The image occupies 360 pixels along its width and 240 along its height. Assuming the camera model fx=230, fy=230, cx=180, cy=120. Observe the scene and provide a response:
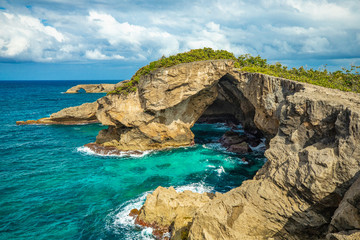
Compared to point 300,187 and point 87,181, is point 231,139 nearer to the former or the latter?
point 87,181

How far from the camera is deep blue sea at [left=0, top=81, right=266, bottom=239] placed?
16.5 metres

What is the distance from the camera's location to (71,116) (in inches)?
1864

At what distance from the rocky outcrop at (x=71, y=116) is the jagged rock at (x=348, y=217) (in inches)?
1862

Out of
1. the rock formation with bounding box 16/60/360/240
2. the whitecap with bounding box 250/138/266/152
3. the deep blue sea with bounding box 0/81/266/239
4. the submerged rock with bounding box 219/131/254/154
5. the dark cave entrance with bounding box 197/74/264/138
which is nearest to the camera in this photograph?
the rock formation with bounding box 16/60/360/240

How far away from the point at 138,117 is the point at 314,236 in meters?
23.0

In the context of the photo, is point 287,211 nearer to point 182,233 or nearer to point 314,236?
point 314,236

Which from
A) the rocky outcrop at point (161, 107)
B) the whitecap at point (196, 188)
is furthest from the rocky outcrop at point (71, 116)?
the whitecap at point (196, 188)

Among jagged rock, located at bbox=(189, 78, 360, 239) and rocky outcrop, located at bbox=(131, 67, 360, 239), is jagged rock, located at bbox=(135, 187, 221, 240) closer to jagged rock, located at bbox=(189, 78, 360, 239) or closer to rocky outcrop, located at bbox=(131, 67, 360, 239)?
jagged rock, located at bbox=(189, 78, 360, 239)

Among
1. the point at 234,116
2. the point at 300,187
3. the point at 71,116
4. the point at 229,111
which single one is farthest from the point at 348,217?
the point at 71,116

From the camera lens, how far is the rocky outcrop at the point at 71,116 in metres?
47.0

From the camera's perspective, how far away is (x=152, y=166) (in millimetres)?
26453

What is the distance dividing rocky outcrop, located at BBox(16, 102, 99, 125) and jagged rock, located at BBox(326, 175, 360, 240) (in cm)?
4728

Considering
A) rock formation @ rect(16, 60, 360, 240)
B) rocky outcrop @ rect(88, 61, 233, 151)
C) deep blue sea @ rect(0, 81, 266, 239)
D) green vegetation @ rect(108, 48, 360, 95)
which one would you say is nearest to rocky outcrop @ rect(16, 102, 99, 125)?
deep blue sea @ rect(0, 81, 266, 239)

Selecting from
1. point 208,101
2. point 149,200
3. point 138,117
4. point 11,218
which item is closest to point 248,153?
point 208,101
